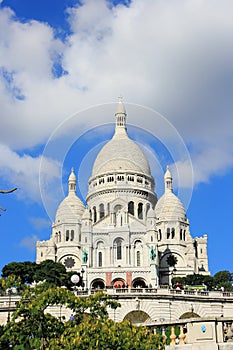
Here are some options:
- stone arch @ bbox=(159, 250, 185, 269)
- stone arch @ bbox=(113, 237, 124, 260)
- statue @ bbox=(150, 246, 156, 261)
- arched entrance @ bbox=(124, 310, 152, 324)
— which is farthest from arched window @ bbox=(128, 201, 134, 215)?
arched entrance @ bbox=(124, 310, 152, 324)

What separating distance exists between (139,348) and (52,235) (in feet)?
293

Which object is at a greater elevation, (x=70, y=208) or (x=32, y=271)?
(x=70, y=208)

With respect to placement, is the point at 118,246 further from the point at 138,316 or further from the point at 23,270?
the point at 138,316

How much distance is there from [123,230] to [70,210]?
15017mm

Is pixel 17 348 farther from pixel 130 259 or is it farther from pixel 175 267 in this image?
pixel 175 267

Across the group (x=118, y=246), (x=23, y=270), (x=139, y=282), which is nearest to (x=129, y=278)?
(x=139, y=282)

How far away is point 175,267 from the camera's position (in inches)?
4016

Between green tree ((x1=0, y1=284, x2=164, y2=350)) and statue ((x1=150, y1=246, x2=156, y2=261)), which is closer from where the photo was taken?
green tree ((x1=0, y1=284, x2=164, y2=350))

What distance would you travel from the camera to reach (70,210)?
356 ft

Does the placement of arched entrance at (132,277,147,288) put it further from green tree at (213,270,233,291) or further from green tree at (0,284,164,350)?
green tree at (0,284,164,350)

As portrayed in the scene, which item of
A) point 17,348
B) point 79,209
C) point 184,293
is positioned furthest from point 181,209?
point 17,348

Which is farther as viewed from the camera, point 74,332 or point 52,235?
point 52,235

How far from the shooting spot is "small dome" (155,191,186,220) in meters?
108

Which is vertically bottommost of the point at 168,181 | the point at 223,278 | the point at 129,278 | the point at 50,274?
the point at 50,274
